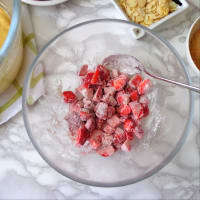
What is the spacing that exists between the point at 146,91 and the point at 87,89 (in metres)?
0.21

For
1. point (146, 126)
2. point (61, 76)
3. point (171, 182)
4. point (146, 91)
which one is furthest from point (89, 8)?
point (171, 182)

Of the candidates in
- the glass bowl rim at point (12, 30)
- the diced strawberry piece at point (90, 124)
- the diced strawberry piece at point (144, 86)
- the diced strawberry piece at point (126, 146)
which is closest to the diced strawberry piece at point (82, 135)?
the diced strawberry piece at point (90, 124)

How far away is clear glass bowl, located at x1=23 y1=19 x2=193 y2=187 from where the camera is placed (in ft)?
3.33

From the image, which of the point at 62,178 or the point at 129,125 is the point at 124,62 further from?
the point at 62,178

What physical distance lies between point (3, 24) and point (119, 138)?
1.79 ft

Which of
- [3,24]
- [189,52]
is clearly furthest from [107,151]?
[3,24]

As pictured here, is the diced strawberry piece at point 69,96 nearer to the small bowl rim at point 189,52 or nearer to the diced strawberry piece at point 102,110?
the diced strawberry piece at point 102,110

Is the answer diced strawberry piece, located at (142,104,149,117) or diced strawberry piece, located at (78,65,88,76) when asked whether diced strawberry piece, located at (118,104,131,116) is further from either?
diced strawberry piece, located at (78,65,88,76)

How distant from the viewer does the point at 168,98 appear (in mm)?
1084

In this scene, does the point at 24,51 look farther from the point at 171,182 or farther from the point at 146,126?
the point at 171,182

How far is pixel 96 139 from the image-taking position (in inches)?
40.5

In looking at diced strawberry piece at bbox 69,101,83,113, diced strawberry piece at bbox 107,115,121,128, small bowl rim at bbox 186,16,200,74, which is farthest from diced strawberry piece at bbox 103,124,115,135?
small bowl rim at bbox 186,16,200,74

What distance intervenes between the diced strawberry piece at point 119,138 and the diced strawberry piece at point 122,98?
10 centimetres

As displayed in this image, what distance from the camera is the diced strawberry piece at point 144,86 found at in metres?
1.05
